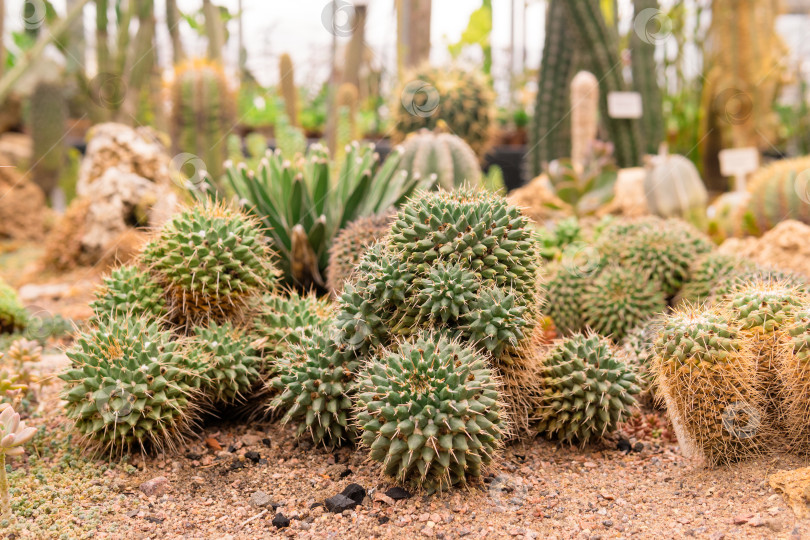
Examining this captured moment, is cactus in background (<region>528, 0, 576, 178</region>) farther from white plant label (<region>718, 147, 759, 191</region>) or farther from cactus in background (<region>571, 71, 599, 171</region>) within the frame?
white plant label (<region>718, 147, 759, 191</region>)

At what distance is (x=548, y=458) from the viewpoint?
80.8 inches

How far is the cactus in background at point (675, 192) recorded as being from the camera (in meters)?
4.26

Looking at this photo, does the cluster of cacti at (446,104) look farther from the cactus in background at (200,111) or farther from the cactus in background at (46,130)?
the cactus in background at (46,130)

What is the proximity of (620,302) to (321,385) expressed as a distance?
4.32 ft

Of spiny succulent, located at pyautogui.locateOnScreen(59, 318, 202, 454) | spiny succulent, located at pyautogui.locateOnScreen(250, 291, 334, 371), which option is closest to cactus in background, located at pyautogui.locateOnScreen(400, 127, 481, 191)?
spiny succulent, located at pyautogui.locateOnScreen(250, 291, 334, 371)

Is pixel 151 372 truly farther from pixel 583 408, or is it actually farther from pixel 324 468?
→ pixel 583 408

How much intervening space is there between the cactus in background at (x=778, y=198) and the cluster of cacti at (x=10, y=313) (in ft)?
13.0

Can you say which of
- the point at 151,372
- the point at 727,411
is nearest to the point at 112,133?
the point at 151,372

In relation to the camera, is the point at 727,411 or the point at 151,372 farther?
the point at 151,372

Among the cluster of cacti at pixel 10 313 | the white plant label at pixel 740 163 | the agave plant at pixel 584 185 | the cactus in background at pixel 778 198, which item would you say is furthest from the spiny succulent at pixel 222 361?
the white plant label at pixel 740 163

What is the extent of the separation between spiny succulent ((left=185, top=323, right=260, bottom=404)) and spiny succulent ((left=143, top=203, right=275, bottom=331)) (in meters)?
0.11

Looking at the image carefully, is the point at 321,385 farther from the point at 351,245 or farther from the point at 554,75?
the point at 554,75

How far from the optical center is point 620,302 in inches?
104

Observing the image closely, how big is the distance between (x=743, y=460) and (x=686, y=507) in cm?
29
